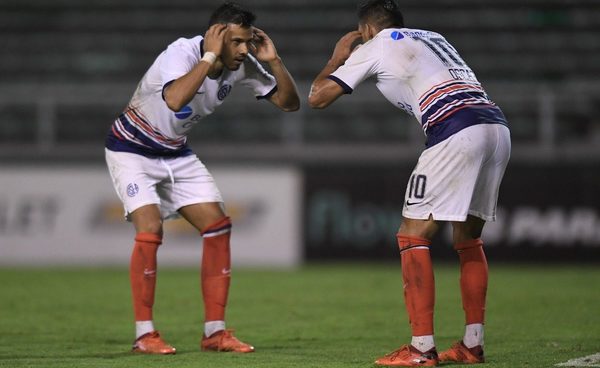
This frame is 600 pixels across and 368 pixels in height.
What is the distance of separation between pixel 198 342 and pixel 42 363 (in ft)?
4.34

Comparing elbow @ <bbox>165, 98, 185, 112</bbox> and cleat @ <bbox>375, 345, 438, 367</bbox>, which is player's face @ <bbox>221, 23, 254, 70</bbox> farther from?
cleat @ <bbox>375, 345, 438, 367</bbox>

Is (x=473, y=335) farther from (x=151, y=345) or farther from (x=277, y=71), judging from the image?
(x=277, y=71)

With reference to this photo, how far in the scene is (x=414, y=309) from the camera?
549cm

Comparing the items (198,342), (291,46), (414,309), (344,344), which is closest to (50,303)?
(198,342)

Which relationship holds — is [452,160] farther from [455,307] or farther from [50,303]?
[50,303]

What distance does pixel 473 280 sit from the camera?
581 cm

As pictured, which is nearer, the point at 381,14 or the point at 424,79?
the point at 424,79

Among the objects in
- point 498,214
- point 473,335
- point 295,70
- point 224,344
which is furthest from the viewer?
point 295,70

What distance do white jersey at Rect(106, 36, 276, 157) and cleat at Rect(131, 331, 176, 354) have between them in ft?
3.63

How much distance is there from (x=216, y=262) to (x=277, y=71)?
3.85 ft

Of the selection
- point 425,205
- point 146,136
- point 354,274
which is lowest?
point 354,274

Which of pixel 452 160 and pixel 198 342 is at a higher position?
pixel 452 160

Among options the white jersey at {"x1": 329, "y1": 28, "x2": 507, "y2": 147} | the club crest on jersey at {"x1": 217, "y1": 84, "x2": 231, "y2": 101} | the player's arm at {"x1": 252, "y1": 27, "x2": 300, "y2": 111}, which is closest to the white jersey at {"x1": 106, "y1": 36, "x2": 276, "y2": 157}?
the club crest on jersey at {"x1": 217, "y1": 84, "x2": 231, "y2": 101}

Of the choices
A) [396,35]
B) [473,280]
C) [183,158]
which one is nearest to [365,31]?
[396,35]
